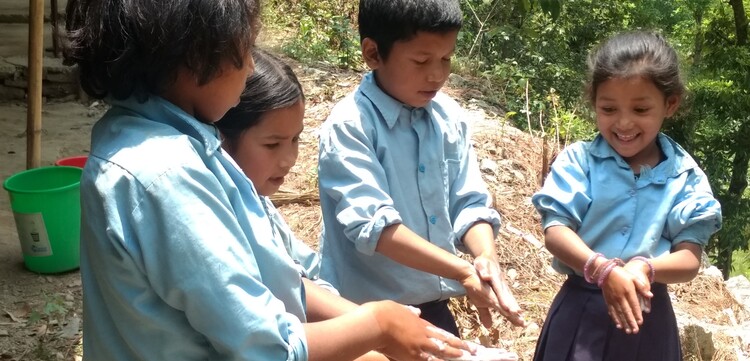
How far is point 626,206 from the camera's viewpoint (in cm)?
250

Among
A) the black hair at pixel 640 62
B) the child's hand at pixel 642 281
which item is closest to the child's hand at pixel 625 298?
the child's hand at pixel 642 281

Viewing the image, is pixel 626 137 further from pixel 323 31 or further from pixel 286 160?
pixel 323 31

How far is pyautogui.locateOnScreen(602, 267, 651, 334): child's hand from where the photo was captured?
2301mm

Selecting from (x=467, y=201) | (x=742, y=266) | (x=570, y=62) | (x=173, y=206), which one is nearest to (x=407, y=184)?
(x=467, y=201)

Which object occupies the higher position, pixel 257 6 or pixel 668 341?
pixel 257 6

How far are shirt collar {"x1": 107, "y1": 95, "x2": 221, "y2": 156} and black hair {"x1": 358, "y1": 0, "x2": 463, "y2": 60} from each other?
1.01m

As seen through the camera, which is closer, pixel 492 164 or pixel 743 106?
pixel 492 164

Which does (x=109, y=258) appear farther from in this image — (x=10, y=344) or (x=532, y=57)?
(x=532, y=57)

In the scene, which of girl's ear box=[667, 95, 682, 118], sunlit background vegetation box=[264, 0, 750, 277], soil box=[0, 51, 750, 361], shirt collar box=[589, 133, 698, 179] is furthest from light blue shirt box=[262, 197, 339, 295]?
sunlit background vegetation box=[264, 0, 750, 277]

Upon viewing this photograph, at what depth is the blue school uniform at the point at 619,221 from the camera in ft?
8.12

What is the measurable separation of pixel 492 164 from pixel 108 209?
182 inches

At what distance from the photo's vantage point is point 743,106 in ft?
26.6

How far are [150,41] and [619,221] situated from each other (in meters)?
1.60

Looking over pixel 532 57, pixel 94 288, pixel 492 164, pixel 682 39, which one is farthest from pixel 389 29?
pixel 682 39
